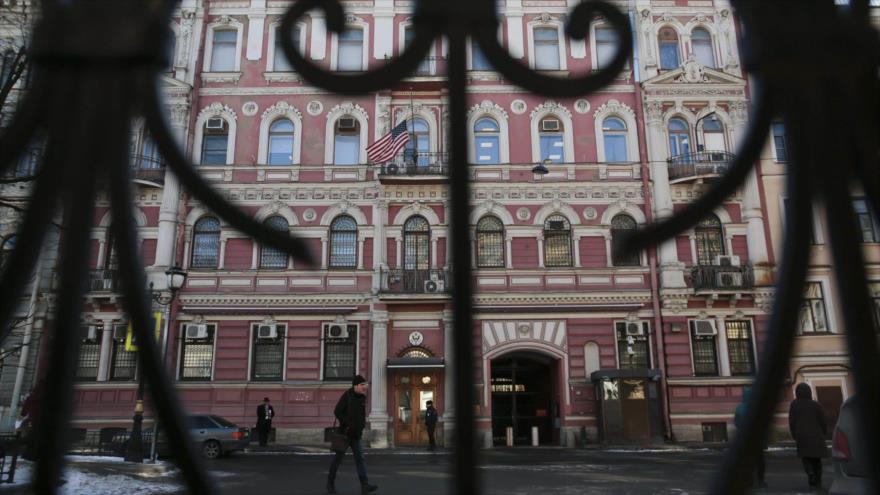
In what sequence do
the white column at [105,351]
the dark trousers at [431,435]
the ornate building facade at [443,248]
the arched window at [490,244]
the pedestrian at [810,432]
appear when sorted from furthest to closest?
the arched window at [490,244] < the white column at [105,351] < the ornate building facade at [443,248] < the dark trousers at [431,435] < the pedestrian at [810,432]

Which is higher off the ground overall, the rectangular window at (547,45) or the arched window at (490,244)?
the rectangular window at (547,45)

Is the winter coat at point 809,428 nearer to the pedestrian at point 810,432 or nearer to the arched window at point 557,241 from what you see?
the pedestrian at point 810,432

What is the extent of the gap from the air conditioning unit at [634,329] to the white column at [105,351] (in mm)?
19013

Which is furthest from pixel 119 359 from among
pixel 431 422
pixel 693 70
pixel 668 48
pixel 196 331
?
pixel 668 48

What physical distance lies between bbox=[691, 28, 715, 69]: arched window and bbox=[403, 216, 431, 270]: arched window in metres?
13.6

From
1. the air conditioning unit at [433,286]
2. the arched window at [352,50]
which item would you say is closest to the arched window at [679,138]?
the air conditioning unit at [433,286]

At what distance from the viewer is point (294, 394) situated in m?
21.8

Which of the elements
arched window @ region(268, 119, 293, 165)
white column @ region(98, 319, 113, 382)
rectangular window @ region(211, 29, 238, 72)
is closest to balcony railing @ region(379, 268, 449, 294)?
arched window @ region(268, 119, 293, 165)

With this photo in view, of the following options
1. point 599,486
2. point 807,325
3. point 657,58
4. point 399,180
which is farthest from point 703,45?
point 599,486

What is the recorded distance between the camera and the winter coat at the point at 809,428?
9.34 meters

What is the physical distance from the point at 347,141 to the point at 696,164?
14.0 m

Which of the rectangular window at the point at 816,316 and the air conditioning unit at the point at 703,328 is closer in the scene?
the air conditioning unit at the point at 703,328

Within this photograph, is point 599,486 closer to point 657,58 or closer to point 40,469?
point 40,469

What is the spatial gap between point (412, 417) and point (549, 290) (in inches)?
269
